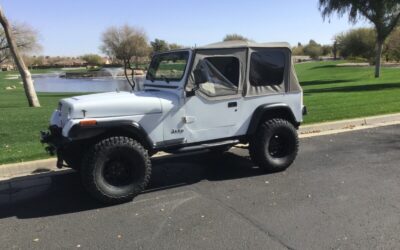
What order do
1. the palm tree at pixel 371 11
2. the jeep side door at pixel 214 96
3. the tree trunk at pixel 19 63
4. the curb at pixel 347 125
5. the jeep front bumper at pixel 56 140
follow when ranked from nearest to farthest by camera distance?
the jeep front bumper at pixel 56 140 → the jeep side door at pixel 214 96 → the curb at pixel 347 125 → the tree trunk at pixel 19 63 → the palm tree at pixel 371 11

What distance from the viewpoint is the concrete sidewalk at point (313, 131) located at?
7.00 metres

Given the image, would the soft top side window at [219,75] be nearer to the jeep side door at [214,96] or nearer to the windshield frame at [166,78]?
the jeep side door at [214,96]

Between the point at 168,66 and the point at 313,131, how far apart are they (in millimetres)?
4584

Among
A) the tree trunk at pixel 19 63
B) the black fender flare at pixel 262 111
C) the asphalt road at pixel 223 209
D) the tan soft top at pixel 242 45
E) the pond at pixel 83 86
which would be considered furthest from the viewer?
the pond at pixel 83 86

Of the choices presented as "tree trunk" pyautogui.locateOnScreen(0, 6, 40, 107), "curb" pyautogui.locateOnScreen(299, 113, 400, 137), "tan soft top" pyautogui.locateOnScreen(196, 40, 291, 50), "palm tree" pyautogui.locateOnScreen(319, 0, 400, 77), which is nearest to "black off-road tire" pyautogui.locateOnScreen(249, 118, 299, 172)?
"tan soft top" pyautogui.locateOnScreen(196, 40, 291, 50)

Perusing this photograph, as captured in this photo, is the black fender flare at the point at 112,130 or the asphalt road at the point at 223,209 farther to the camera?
the black fender flare at the point at 112,130

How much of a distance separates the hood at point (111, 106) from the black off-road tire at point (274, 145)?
5.34ft

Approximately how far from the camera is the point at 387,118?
1157 cm

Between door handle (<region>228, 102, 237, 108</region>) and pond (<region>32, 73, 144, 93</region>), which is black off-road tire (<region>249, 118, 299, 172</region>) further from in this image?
pond (<region>32, 73, 144, 93</region>)

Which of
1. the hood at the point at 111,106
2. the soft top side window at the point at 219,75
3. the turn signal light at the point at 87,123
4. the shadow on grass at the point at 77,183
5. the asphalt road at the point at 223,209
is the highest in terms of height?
the soft top side window at the point at 219,75

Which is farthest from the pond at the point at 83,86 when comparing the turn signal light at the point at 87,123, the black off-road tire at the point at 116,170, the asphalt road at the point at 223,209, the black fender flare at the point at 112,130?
the turn signal light at the point at 87,123

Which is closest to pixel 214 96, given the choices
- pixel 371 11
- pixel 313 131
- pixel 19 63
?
pixel 313 131

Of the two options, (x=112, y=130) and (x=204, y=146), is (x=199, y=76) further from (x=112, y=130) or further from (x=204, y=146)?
(x=112, y=130)

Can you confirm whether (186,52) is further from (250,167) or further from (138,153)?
(250,167)
